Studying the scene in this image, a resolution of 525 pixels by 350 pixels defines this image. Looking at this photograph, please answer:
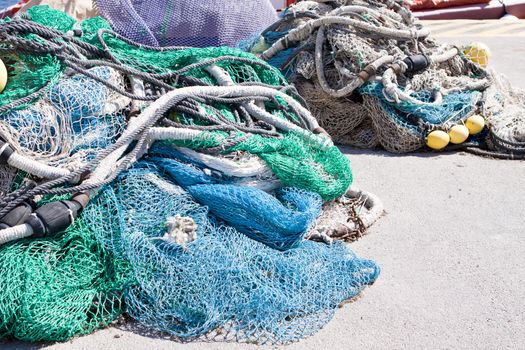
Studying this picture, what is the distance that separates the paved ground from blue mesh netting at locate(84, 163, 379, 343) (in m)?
0.09

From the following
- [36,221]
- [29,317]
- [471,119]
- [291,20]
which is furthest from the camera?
[291,20]

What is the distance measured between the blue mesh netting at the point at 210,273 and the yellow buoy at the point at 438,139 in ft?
6.59

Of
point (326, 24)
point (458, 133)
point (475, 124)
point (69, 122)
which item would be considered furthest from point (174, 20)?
point (475, 124)

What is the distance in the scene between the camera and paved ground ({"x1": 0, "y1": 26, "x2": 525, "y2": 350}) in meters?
2.69

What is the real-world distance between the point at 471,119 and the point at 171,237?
2964 mm

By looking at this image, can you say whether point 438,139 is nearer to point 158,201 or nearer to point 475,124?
point 475,124

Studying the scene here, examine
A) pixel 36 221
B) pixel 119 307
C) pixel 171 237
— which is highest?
pixel 36 221

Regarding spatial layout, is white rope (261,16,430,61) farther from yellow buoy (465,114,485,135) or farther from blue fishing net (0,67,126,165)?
blue fishing net (0,67,126,165)

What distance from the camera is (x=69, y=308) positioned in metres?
2.66

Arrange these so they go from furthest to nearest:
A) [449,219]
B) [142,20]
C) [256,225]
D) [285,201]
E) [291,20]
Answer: [291,20], [142,20], [449,219], [285,201], [256,225]

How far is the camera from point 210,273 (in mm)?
2812

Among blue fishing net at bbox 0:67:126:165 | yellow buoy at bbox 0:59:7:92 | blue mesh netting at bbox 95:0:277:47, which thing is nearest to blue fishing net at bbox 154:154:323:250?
blue fishing net at bbox 0:67:126:165

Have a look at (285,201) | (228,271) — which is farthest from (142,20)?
(228,271)

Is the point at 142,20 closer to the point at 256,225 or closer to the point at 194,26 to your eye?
the point at 194,26
